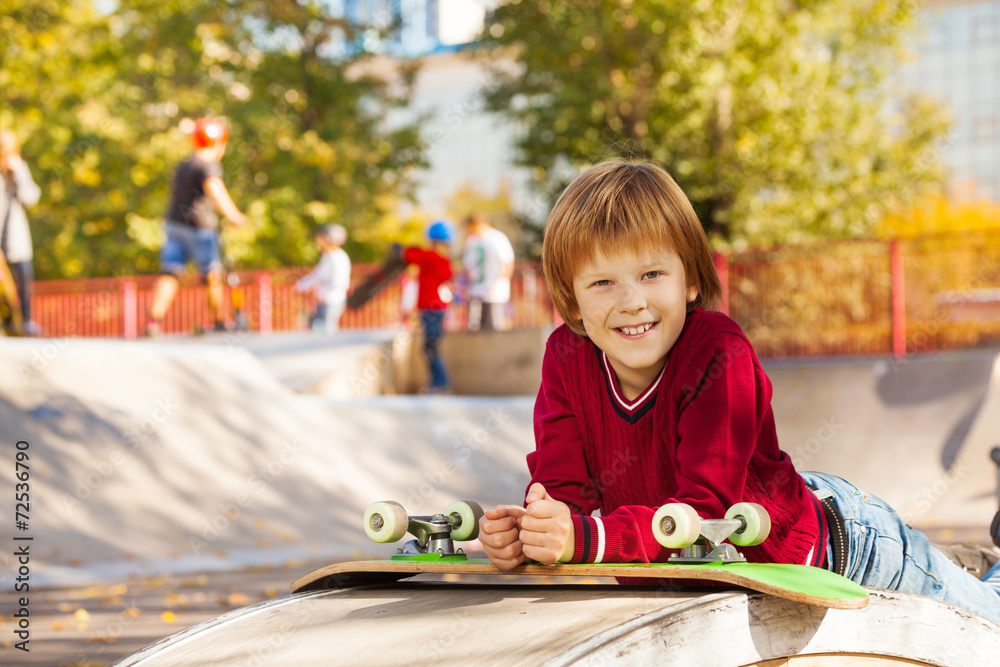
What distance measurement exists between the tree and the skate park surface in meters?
10.9

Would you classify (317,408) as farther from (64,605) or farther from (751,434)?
(751,434)

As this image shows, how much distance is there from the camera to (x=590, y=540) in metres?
1.88

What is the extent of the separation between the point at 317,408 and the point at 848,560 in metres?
7.25

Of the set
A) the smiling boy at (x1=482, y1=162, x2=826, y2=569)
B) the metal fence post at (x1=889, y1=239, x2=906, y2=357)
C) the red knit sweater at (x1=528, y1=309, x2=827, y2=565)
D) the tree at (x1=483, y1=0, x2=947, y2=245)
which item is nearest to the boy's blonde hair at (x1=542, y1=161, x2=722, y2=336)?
the smiling boy at (x1=482, y1=162, x2=826, y2=569)

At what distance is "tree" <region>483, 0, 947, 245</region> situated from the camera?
2070cm

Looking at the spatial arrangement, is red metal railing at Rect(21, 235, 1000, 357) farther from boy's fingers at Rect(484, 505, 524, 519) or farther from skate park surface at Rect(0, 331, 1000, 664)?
boy's fingers at Rect(484, 505, 524, 519)

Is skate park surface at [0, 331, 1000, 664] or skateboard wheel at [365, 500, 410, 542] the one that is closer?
skateboard wheel at [365, 500, 410, 542]

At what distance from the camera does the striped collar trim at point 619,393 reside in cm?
220

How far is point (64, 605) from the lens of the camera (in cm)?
516

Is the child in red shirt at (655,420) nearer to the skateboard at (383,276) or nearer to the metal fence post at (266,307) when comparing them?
the skateboard at (383,276)

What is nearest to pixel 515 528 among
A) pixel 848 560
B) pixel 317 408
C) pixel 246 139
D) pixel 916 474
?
pixel 848 560

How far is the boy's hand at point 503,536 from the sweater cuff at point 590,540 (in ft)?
0.43

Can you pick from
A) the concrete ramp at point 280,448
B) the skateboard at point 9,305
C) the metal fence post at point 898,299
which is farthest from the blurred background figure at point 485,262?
the skateboard at point 9,305

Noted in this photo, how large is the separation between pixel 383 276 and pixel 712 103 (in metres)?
11.1
